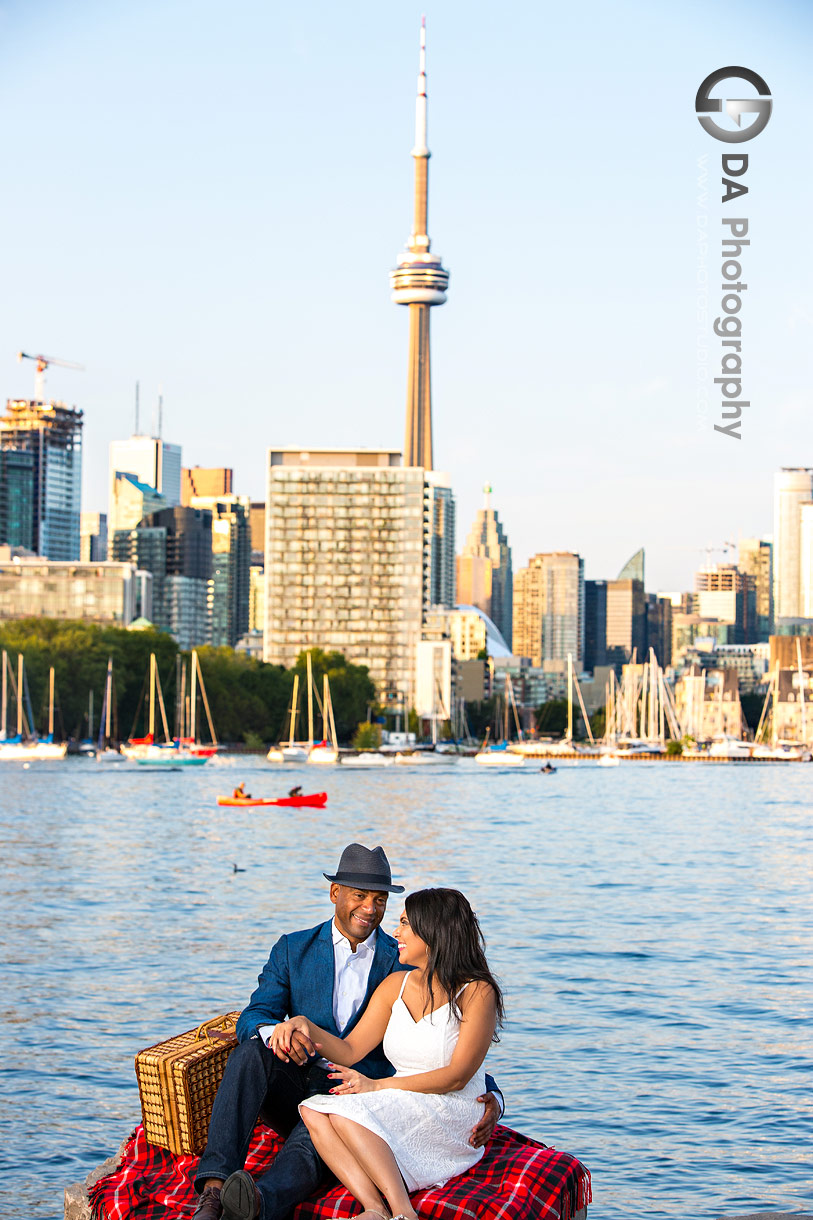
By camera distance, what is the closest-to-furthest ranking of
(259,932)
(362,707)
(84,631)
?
1. (259,932)
2. (84,631)
3. (362,707)

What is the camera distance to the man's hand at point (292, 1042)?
8070mm

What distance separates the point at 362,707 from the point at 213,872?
122 metres

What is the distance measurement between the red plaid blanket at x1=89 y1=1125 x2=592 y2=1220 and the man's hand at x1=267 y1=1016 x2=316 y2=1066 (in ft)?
2.21

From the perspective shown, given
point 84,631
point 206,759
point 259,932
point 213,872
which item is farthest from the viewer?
point 84,631

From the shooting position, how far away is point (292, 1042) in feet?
26.6

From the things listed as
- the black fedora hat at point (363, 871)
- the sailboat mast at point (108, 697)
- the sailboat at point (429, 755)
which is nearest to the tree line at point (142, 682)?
the sailboat mast at point (108, 697)

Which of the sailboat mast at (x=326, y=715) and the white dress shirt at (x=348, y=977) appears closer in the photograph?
the white dress shirt at (x=348, y=977)

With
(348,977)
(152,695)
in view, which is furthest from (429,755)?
(348,977)

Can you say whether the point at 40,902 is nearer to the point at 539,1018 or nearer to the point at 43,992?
the point at 43,992

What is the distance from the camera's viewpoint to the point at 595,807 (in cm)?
7538

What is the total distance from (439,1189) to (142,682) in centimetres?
13167

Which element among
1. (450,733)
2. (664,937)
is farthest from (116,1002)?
(450,733)

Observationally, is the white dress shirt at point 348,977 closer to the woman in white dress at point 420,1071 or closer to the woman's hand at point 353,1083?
the woman in white dress at point 420,1071

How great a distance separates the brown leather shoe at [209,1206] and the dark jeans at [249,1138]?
0.07 metres
